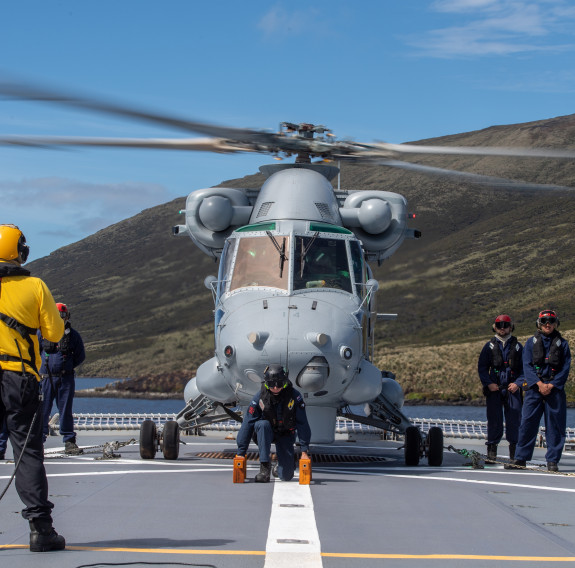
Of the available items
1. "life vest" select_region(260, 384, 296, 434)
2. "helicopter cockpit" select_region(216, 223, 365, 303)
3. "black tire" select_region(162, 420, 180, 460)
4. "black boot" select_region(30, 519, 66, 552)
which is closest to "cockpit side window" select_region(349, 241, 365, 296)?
"helicopter cockpit" select_region(216, 223, 365, 303)

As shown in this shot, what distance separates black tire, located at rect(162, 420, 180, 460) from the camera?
13547 millimetres

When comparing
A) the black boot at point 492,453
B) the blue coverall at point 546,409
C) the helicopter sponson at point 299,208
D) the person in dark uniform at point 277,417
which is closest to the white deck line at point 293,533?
the person in dark uniform at point 277,417

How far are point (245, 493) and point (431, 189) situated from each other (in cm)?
12990

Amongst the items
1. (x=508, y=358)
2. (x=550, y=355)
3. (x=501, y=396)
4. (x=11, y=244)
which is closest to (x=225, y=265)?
(x=508, y=358)

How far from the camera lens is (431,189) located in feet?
448

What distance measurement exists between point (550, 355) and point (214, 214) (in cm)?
559

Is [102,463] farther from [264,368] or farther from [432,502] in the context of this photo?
[432,502]

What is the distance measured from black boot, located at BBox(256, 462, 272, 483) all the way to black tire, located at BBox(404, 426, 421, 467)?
11.3ft

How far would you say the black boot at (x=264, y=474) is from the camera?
1045 centimetres

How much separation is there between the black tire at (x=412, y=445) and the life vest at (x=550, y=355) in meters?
1.99

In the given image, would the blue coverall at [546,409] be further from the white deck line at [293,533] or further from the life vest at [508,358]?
the white deck line at [293,533]

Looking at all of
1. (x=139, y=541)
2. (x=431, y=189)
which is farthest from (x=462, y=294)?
(x=139, y=541)

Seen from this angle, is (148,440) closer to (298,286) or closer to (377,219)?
(298,286)

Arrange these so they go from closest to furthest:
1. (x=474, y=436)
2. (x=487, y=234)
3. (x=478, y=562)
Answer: (x=478, y=562) < (x=474, y=436) < (x=487, y=234)
